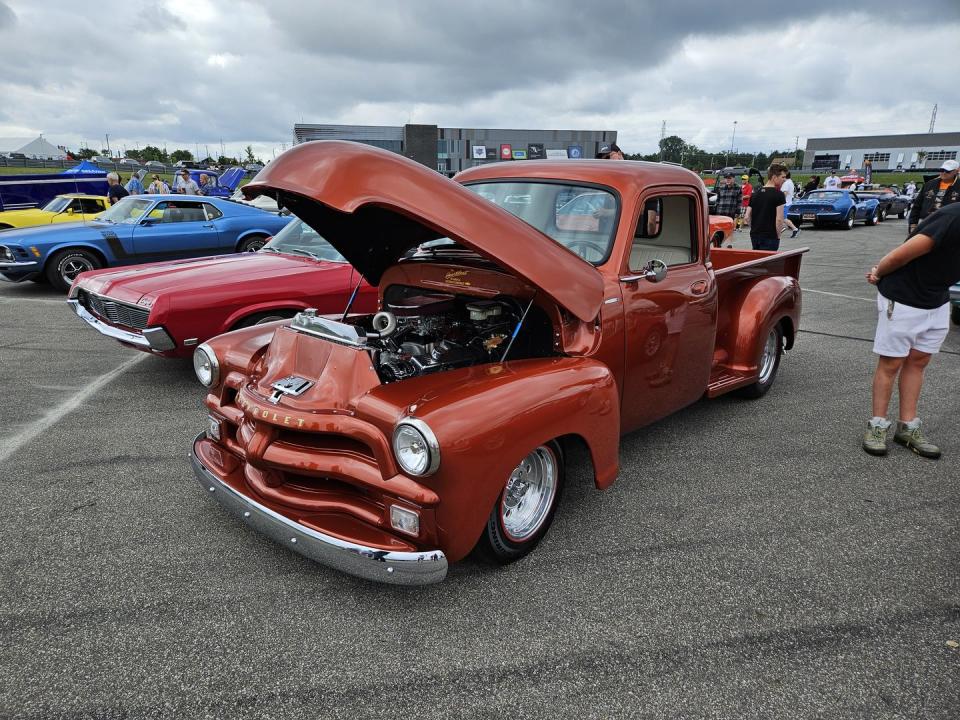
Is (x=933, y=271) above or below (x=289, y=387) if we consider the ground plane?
above

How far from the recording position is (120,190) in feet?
48.6

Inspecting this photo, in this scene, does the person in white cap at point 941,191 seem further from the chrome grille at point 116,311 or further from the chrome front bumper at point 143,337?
the chrome grille at point 116,311

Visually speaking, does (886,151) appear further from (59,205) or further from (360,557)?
(360,557)

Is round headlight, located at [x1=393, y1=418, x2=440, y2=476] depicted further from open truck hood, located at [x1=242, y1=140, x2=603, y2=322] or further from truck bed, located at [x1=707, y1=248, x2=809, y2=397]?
truck bed, located at [x1=707, y1=248, x2=809, y2=397]

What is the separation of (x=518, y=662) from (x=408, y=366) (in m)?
1.40

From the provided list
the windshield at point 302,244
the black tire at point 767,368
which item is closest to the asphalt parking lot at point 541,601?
the black tire at point 767,368

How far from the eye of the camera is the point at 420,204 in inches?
101

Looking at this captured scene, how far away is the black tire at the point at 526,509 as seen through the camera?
281 centimetres

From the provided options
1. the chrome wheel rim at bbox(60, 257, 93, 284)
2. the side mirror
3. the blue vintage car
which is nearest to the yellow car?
the chrome wheel rim at bbox(60, 257, 93, 284)

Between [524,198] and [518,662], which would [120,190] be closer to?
[524,198]

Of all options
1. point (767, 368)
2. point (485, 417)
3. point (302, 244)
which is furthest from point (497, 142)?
point (485, 417)

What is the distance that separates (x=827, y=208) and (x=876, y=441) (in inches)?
745

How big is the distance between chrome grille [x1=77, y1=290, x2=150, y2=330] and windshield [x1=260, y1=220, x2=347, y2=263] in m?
1.59

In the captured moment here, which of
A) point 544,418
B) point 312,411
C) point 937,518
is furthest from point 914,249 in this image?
point 312,411
